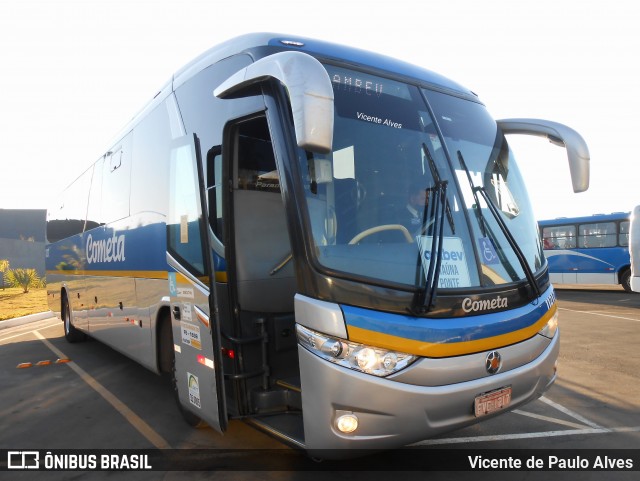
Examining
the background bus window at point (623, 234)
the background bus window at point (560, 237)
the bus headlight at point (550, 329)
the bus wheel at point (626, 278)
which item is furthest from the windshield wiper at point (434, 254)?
the background bus window at point (560, 237)

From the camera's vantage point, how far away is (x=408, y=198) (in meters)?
3.64

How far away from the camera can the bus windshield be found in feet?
11.0

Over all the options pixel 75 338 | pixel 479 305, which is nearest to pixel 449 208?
pixel 479 305

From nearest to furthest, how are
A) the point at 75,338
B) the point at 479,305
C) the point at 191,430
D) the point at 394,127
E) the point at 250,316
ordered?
1. the point at 479,305
2. the point at 394,127
3. the point at 250,316
4. the point at 191,430
5. the point at 75,338

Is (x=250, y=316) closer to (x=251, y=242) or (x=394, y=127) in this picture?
(x=251, y=242)

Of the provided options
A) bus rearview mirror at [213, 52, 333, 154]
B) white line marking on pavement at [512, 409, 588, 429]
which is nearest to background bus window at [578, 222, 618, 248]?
white line marking on pavement at [512, 409, 588, 429]

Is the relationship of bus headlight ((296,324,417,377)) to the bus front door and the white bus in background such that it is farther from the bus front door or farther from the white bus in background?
the white bus in background

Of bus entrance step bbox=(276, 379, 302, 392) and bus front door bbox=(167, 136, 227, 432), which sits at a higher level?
bus front door bbox=(167, 136, 227, 432)

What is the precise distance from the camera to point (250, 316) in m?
4.38

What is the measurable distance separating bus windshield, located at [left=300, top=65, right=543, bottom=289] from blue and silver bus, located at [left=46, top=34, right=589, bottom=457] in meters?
0.01

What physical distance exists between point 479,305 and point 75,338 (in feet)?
31.3

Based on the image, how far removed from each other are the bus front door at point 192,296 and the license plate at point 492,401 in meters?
1.84

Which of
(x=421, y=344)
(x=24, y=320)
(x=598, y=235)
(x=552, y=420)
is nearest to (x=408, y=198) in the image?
(x=421, y=344)

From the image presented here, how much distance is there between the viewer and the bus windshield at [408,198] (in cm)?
337
